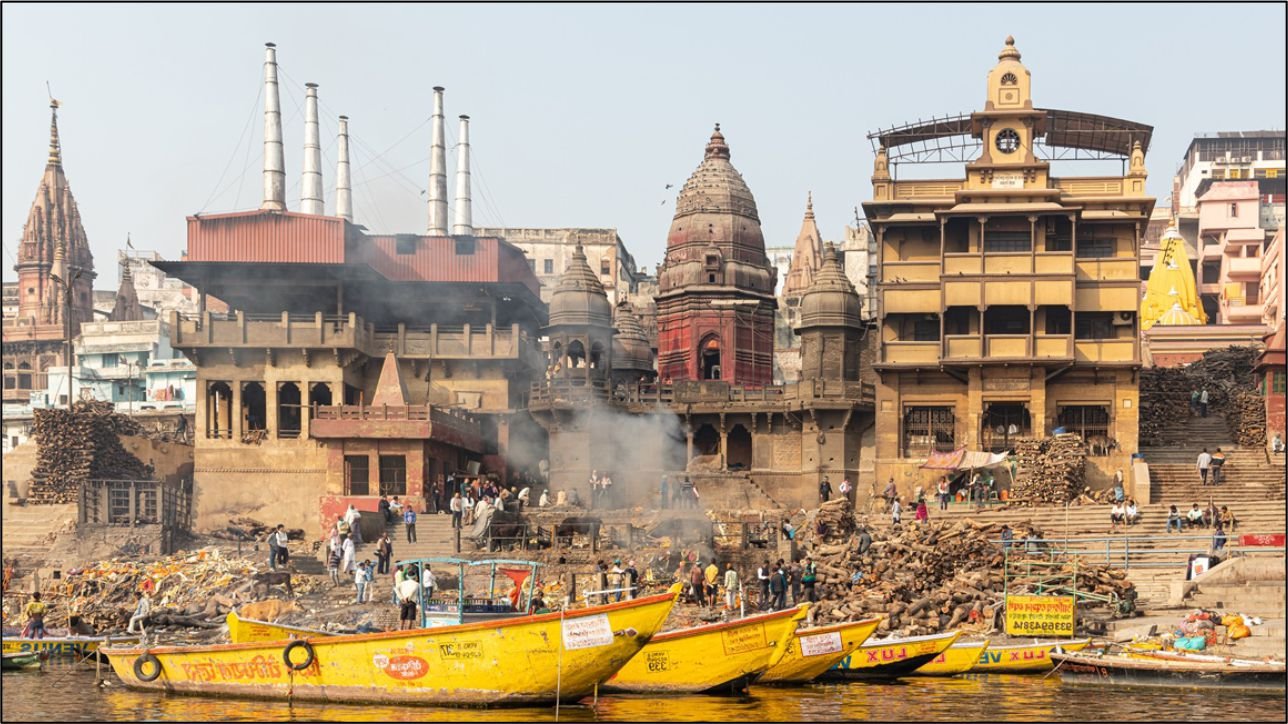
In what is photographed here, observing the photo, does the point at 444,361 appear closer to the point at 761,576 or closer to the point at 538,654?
the point at 761,576

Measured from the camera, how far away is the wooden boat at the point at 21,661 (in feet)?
117

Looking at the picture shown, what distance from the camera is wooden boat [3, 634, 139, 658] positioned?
1471 inches

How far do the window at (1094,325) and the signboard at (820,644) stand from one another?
1035 inches

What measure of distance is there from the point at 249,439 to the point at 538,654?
3439 cm

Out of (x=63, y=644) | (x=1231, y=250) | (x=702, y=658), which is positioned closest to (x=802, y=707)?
(x=702, y=658)

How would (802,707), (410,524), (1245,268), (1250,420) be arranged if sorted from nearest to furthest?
1. (802,707)
2. (410,524)
3. (1250,420)
4. (1245,268)

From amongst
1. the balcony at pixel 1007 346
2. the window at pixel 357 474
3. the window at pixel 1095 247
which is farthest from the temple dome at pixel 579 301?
the window at pixel 1095 247

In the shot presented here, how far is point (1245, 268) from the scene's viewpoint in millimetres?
88812

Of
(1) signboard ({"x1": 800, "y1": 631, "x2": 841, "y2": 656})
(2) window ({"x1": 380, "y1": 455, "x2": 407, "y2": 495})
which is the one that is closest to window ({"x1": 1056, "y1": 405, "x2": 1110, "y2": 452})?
(2) window ({"x1": 380, "y1": 455, "x2": 407, "y2": 495})

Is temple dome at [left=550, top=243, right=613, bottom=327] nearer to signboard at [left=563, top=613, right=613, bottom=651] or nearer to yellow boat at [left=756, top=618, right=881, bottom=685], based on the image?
yellow boat at [left=756, top=618, right=881, bottom=685]

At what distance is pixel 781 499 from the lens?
57.8m

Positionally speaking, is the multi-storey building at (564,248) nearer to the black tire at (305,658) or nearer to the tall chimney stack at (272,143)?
the tall chimney stack at (272,143)

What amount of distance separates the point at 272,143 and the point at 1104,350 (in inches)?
1213

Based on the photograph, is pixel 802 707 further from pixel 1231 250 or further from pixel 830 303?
pixel 1231 250
